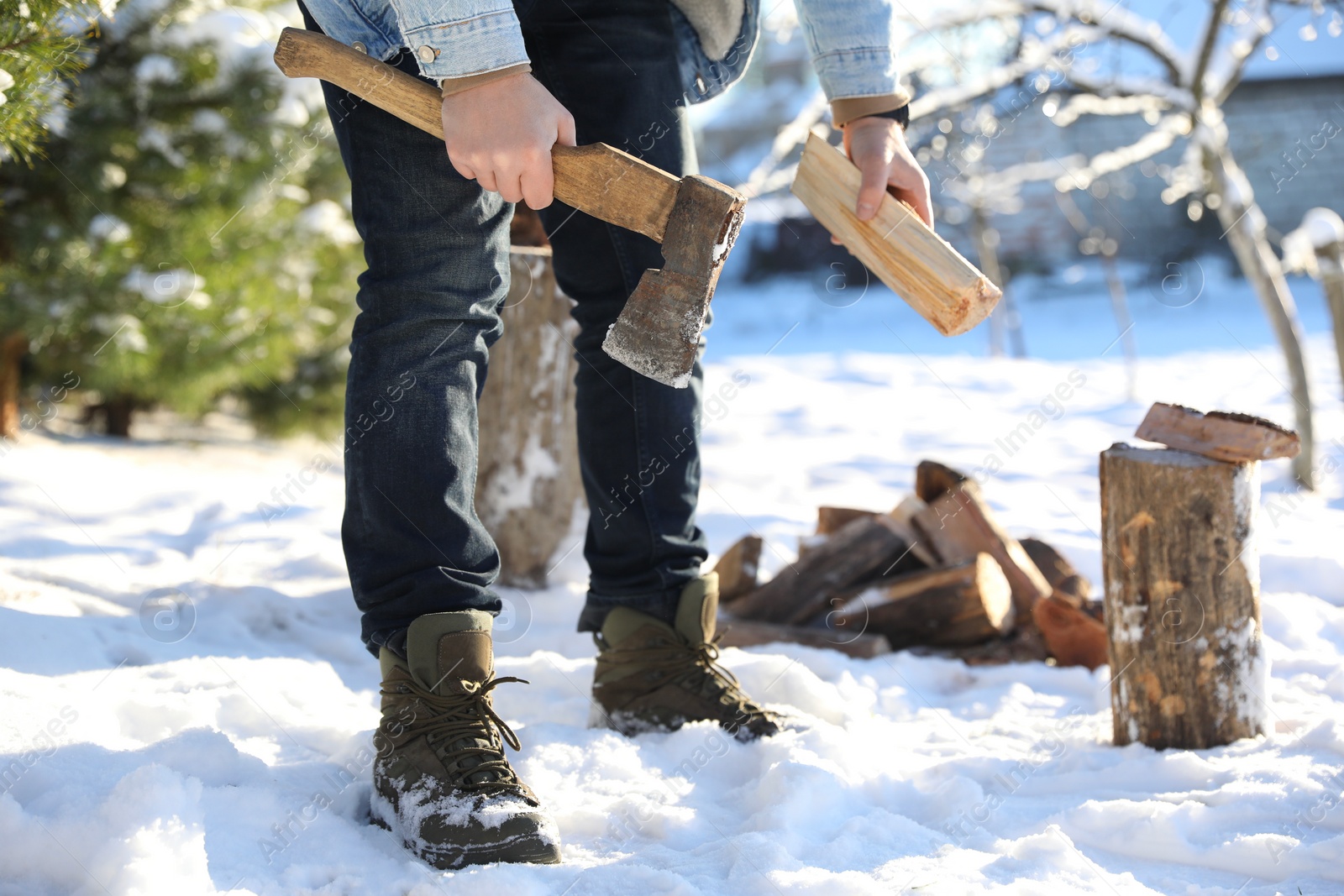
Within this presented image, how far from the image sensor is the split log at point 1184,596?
5.17 feet

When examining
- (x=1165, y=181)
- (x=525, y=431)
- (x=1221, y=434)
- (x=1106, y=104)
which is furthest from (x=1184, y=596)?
(x=1165, y=181)

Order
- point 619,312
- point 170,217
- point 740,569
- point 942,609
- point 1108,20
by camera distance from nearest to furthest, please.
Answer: point 619,312 < point 942,609 < point 740,569 < point 170,217 < point 1108,20

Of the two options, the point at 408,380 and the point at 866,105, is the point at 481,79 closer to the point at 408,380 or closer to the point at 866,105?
the point at 408,380

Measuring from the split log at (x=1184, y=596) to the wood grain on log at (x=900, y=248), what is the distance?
466mm

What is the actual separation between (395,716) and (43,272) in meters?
2.94

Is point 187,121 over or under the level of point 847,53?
over

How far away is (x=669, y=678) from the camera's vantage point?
162 centimetres

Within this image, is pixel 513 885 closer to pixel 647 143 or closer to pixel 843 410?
pixel 647 143

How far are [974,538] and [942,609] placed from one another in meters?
0.29

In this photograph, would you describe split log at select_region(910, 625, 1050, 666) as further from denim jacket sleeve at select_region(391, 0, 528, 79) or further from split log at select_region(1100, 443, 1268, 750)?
denim jacket sleeve at select_region(391, 0, 528, 79)

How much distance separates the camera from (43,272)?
3.38 meters

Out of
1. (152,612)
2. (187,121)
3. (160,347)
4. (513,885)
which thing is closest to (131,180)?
(187,121)

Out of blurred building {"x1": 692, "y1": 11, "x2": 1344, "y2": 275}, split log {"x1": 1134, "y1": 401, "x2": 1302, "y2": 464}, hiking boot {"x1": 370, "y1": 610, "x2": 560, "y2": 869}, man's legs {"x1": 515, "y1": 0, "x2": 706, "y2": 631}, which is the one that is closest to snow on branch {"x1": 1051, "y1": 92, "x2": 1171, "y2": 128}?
split log {"x1": 1134, "y1": 401, "x2": 1302, "y2": 464}

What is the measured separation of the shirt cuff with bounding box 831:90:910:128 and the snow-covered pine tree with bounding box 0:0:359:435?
277 centimetres
